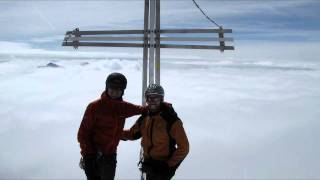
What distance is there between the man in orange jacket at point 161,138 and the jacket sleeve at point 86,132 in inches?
37.3

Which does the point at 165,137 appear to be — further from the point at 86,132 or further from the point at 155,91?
the point at 86,132

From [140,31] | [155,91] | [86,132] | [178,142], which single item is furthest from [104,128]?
[140,31]

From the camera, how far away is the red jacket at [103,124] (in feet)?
24.7

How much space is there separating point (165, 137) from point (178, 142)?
10.8 inches

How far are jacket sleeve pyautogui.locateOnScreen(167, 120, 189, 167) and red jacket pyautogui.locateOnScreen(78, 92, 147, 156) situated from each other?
988 millimetres

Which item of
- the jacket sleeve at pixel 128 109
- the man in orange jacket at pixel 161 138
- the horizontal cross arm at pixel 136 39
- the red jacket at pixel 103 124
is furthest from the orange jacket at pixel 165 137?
the horizontal cross arm at pixel 136 39

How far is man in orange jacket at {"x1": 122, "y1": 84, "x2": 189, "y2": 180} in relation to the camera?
7.21m

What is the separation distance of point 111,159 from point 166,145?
3.60 ft

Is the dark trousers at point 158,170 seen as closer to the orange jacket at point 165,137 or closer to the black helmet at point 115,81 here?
the orange jacket at point 165,137

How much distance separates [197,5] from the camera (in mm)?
9945

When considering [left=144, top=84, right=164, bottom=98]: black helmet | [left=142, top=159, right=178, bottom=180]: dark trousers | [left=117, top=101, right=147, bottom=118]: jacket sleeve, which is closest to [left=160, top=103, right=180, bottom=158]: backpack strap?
[left=144, top=84, right=164, bottom=98]: black helmet

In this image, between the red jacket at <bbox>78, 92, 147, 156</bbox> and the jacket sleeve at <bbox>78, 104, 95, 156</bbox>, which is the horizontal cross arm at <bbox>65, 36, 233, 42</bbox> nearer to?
the red jacket at <bbox>78, 92, 147, 156</bbox>

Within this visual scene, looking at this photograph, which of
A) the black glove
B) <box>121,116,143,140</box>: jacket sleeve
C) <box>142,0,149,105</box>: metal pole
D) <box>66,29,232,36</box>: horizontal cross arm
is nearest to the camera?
the black glove

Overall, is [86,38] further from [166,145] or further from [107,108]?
[166,145]
